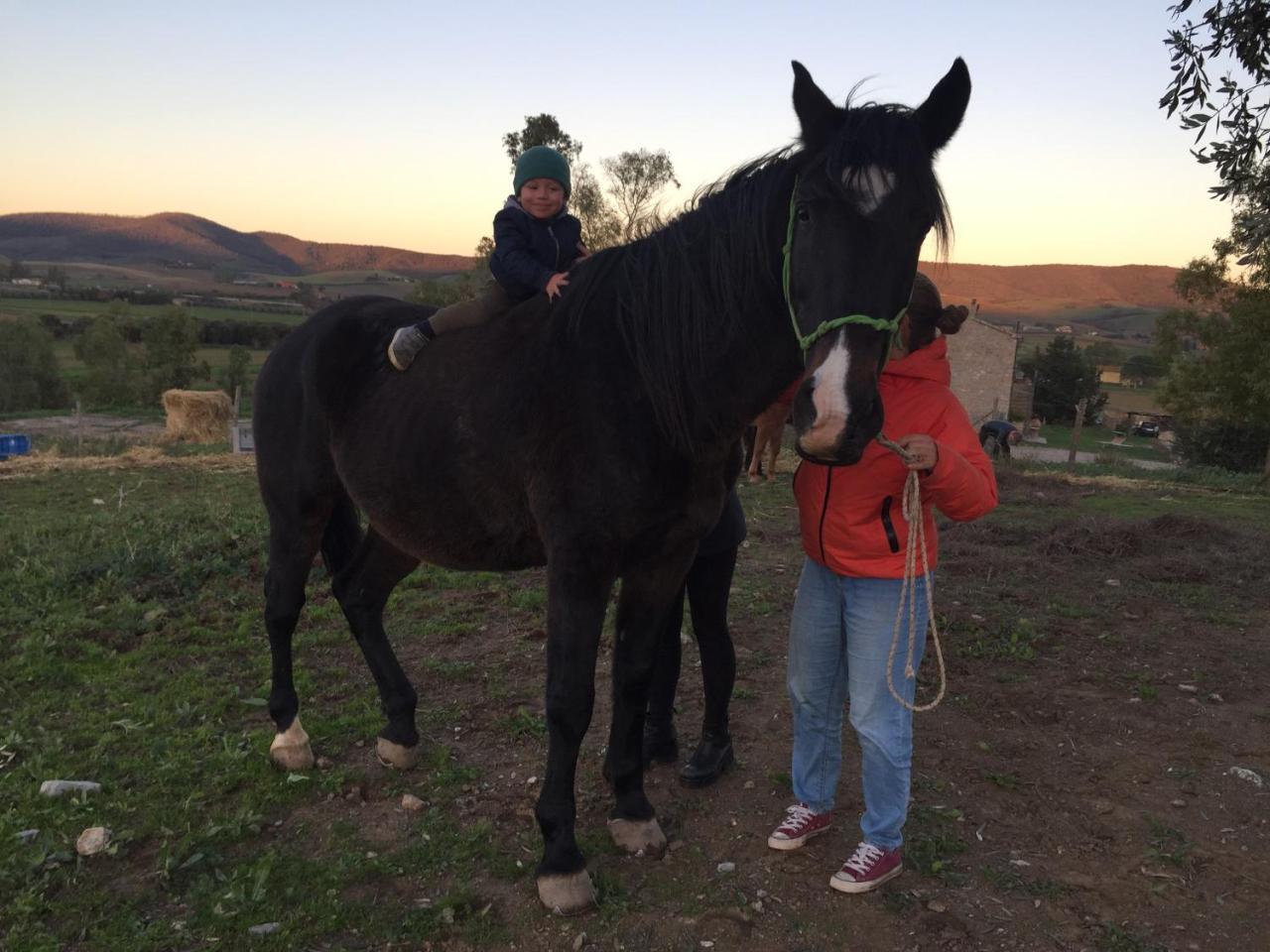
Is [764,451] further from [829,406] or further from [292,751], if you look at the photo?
[829,406]

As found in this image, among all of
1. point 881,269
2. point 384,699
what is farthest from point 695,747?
point 881,269

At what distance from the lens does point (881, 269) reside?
2.08m

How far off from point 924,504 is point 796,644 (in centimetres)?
76

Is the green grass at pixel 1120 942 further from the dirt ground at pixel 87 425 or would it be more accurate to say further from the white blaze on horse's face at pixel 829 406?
the dirt ground at pixel 87 425

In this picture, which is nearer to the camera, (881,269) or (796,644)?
(881,269)

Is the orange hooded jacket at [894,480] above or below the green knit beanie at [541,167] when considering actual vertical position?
below

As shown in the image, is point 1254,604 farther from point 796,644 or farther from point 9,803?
point 9,803

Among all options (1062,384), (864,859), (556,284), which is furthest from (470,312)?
(1062,384)

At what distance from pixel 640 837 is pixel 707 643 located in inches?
35.8

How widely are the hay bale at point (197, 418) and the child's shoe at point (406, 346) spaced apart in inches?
926

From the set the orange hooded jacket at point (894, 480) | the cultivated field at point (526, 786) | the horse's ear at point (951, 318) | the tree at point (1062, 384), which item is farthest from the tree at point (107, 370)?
the tree at point (1062, 384)

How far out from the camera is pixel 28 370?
152ft

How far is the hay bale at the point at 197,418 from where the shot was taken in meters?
24.2

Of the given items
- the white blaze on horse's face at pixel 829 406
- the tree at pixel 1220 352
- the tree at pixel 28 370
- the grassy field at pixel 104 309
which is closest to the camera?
the white blaze on horse's face at pixel 829 406
